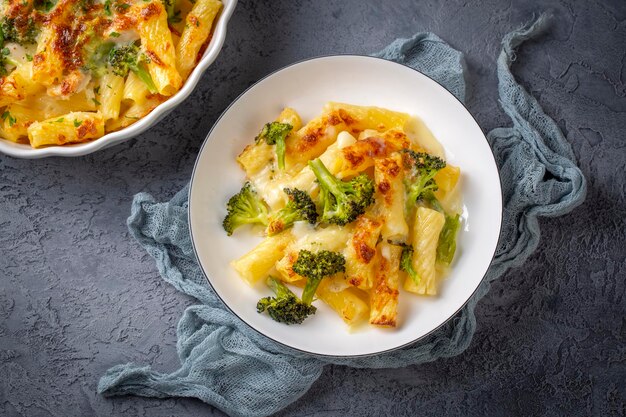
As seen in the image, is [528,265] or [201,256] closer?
[201,256]

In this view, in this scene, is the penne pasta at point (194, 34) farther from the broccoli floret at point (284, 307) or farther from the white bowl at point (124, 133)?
the broccoli floret at point (284, 307)

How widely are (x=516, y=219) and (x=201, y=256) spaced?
139 cm

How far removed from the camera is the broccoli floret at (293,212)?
2457 millimetres

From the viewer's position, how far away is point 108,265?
2.82 m

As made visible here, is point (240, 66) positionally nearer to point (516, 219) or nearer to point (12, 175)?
point (12, 175)

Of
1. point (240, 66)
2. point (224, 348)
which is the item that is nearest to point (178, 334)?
point (224, 348)

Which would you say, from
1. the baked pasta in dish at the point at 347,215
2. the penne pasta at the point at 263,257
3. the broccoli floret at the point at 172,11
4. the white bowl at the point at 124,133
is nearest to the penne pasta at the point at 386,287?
the baked pasta in dish at the point at 347,215

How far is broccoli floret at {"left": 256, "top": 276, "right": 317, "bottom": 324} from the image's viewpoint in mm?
2461

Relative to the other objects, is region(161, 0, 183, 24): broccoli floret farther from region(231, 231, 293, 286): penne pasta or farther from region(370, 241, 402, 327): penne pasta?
region(370, 241, 402, 327): penne pasta

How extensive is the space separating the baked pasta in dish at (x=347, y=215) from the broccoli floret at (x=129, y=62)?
20.6 inches

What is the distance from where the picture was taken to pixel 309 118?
9.08ft

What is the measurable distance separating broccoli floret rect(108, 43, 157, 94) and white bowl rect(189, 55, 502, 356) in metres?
0.35

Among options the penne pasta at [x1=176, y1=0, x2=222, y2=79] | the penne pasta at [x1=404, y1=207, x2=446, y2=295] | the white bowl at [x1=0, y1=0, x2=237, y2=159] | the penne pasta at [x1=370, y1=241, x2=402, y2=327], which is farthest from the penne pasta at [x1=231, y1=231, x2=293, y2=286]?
the penne pasta at [x1=176, y1=0, x2=222, y2=79]

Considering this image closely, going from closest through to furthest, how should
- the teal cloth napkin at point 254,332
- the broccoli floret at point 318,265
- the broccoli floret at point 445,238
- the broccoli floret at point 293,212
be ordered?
1. the broccoli floret at point 318,265
2. the broccoli floret at point 293,212
3. the broccoli floret at point 445,238
4. the teal cloth napkin at point 254,332
